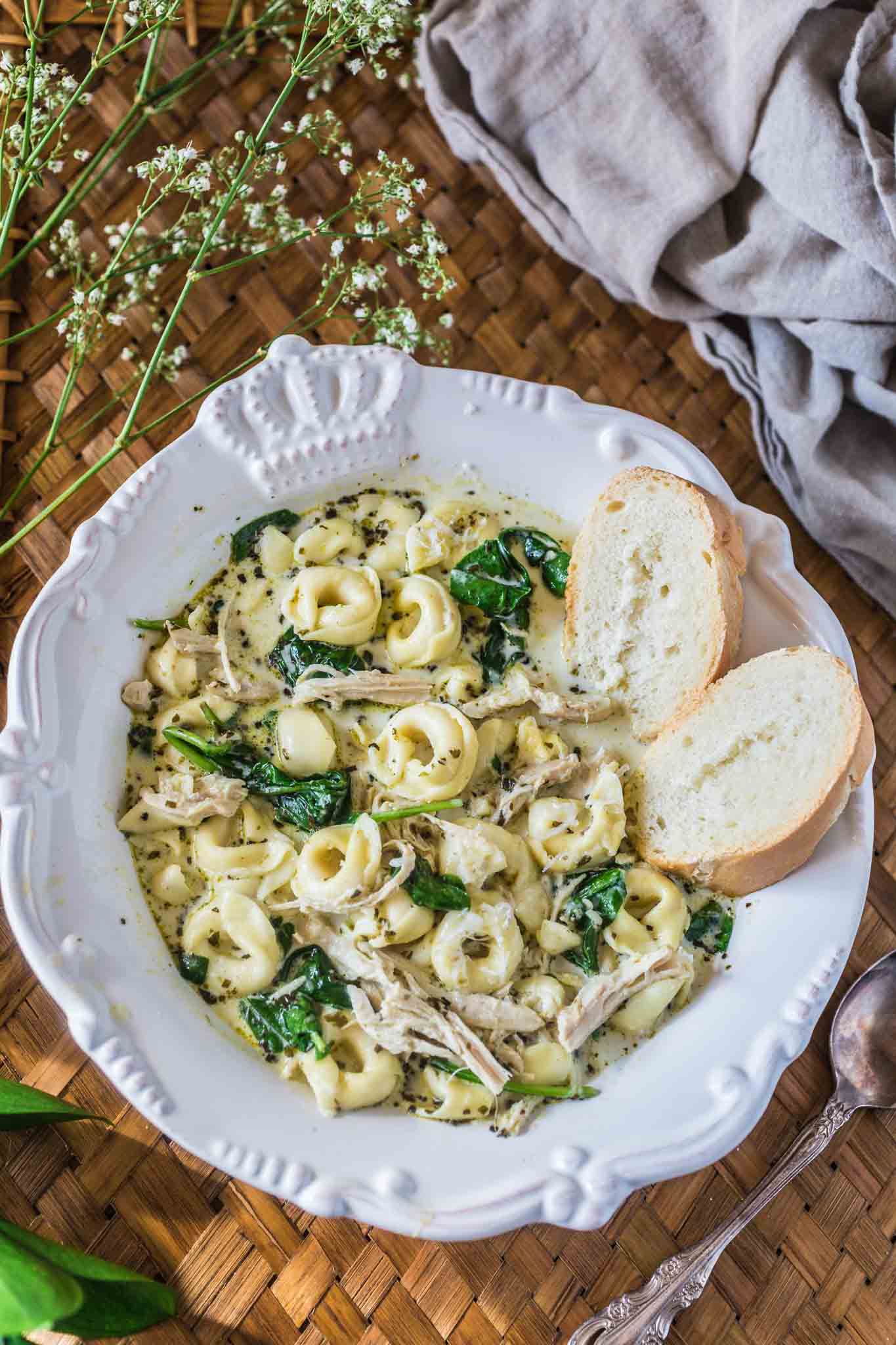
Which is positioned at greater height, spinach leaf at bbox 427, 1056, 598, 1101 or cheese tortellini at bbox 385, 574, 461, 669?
cheese tortellini at bbox 385, 574, 461, 669

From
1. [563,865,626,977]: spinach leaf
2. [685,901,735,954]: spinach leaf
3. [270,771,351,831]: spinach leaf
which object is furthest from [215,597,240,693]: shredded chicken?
[685,901,735,954]: spinach leaf

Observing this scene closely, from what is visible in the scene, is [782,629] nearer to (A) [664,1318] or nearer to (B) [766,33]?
(B) [766,33]

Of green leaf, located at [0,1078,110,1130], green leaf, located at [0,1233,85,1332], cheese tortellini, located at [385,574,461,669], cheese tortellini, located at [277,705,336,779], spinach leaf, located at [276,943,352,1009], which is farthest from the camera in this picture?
cheese tortellini, located at [385,574,461,669]

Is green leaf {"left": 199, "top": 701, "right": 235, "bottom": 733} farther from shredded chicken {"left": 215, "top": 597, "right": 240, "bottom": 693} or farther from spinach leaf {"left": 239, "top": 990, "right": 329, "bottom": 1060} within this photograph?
spinach leaf {"left": 239, "top": 990, "right": 329, "bottom": 1060}

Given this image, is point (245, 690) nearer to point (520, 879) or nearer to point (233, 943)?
point (233, 943)

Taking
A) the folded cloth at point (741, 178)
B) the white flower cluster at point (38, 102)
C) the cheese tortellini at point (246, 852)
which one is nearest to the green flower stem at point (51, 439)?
the white flower cluster at point (38, 102)

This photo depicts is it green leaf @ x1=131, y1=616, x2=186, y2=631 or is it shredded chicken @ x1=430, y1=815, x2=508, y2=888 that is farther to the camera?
green leaf @ x1=131, y1=616, x2=186, y2=631

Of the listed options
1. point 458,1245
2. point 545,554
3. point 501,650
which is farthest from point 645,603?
point 458,1245
